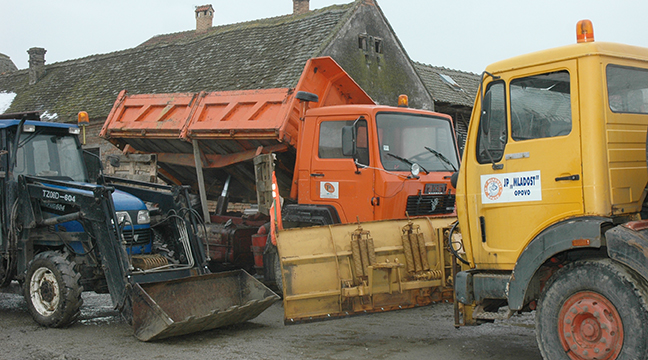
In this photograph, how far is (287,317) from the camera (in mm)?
5707

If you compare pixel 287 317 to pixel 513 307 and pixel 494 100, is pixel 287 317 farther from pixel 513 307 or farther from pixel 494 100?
pixel 494 100

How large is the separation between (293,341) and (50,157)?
3.99m

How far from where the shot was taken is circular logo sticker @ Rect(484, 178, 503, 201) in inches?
195

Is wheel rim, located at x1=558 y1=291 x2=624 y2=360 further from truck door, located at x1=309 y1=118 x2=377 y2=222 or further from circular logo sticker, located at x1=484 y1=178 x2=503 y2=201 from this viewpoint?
truck door, located at x1=309 y1=118 x2=377 y2=222

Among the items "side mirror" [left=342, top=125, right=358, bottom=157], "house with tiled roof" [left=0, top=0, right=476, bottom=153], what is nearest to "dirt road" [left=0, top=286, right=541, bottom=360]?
"side mirror" [left=342, top=125, right=358, bottom=157]

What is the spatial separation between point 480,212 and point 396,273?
48.8 inches

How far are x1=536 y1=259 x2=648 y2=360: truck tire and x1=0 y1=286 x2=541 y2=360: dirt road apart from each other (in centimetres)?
99

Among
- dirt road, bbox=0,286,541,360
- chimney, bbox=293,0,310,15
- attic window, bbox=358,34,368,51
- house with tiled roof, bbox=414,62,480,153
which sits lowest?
dirt road, bbox=0,286,541,360

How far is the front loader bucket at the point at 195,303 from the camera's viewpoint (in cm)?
590

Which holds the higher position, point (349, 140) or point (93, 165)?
point (349, 140)

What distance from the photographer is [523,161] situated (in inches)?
187

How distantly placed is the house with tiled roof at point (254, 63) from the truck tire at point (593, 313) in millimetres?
11260

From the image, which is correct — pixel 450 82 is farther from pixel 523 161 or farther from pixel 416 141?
pixel 523 161

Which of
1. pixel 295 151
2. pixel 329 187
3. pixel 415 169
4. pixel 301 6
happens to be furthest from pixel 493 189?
pixel 301 6
